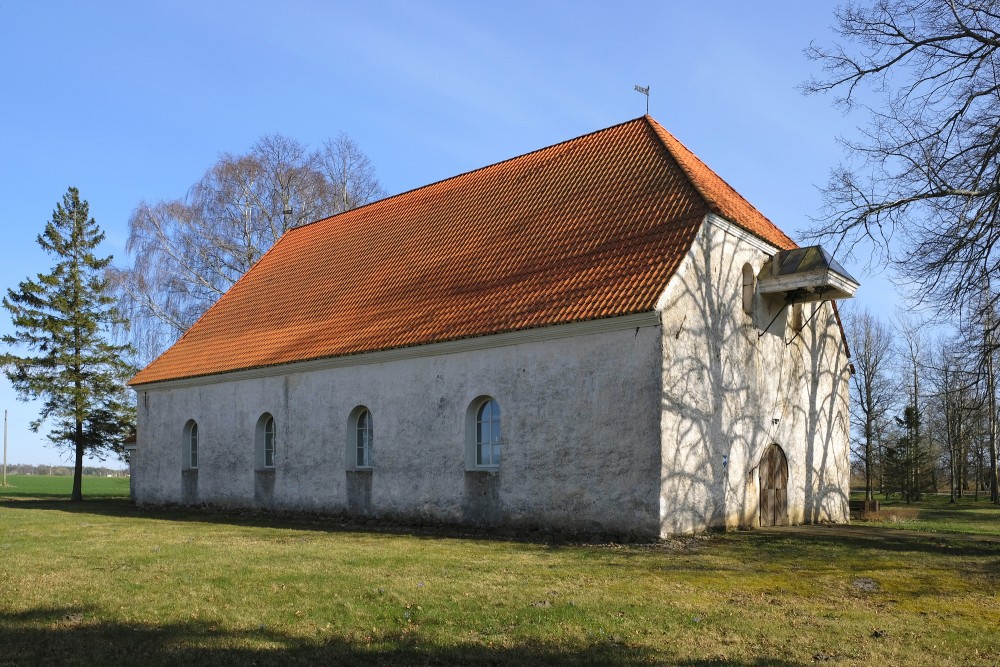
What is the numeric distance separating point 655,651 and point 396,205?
→ 18830mm

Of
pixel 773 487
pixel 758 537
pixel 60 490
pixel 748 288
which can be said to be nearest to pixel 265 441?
pixel 773 487

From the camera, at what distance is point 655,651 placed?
22.9 ft

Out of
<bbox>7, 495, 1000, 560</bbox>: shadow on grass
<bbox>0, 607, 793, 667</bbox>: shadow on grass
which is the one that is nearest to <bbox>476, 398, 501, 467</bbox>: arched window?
<bbox>7, 495, 1000, 560</bbox>: shadow on grass

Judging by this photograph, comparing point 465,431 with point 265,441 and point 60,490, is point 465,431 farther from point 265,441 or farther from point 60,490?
point 60,490

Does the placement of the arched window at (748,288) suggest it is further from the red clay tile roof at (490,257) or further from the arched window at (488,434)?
the arched window at (488,434)

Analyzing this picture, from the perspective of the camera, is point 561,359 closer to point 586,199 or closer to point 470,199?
point 586,199

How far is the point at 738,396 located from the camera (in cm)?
1641

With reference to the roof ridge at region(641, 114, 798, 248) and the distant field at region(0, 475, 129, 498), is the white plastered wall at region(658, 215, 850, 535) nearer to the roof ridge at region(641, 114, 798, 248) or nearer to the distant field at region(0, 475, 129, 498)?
the roof ridge at region(641, 114, 798, 248)

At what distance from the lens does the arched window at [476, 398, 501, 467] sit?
16.6 meters

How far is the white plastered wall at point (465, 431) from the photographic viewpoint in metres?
14.5

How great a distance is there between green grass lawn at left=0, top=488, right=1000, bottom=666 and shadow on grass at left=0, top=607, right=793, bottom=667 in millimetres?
24

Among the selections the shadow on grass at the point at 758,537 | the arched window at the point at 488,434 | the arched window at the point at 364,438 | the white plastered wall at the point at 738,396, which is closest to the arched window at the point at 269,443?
the shadow on grass at the point at 758,537

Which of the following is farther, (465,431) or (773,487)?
(773,487)

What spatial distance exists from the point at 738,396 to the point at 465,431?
5.22 metres
